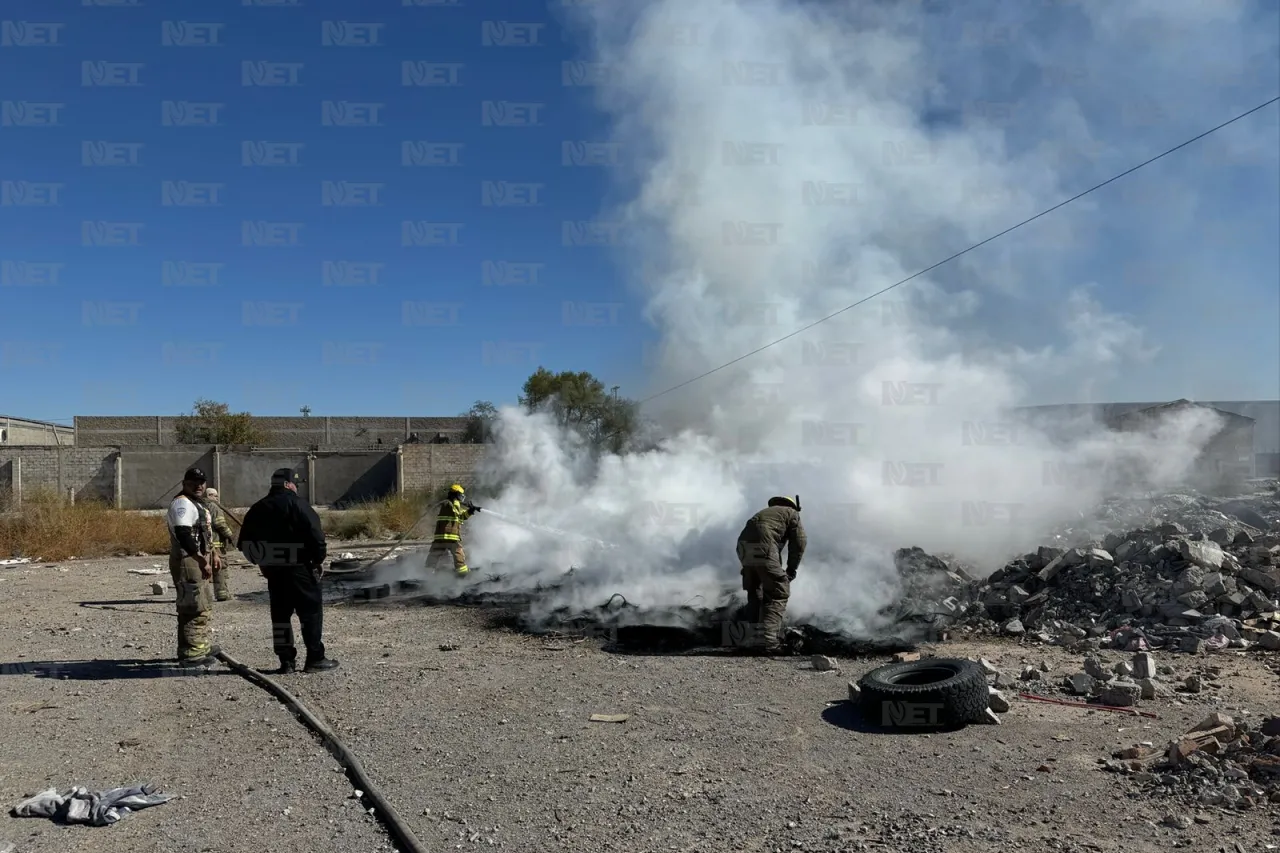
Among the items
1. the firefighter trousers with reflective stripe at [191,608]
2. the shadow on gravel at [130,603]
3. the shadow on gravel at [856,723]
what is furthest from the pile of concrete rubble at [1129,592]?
the shadow on gravel at [130,603]

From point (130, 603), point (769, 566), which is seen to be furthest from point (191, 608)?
point (769, 566)

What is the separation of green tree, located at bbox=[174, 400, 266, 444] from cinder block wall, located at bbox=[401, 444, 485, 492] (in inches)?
835

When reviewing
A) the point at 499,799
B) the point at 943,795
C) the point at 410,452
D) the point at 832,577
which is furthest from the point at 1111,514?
the point at 410,452

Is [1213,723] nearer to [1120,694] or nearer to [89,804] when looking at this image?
[1120,694]

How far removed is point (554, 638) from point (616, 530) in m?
5.09

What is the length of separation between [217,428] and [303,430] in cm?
825

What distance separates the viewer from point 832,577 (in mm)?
10656

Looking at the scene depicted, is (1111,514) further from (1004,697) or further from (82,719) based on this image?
(82,719)

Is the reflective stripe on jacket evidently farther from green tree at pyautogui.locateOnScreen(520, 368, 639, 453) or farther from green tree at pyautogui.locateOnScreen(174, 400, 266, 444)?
green tree at pyautogui.locateOnScreen(174, 400, 266, 444)

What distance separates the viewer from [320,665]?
307 inches

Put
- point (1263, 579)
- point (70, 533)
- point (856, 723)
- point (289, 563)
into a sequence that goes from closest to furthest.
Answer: point (856, 723) < point (289, 563) < point (1263, 579) < point (70, 533)

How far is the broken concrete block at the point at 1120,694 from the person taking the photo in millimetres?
6383

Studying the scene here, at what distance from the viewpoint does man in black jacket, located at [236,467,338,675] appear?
7656mm

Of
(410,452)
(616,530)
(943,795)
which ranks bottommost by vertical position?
(943,795)
